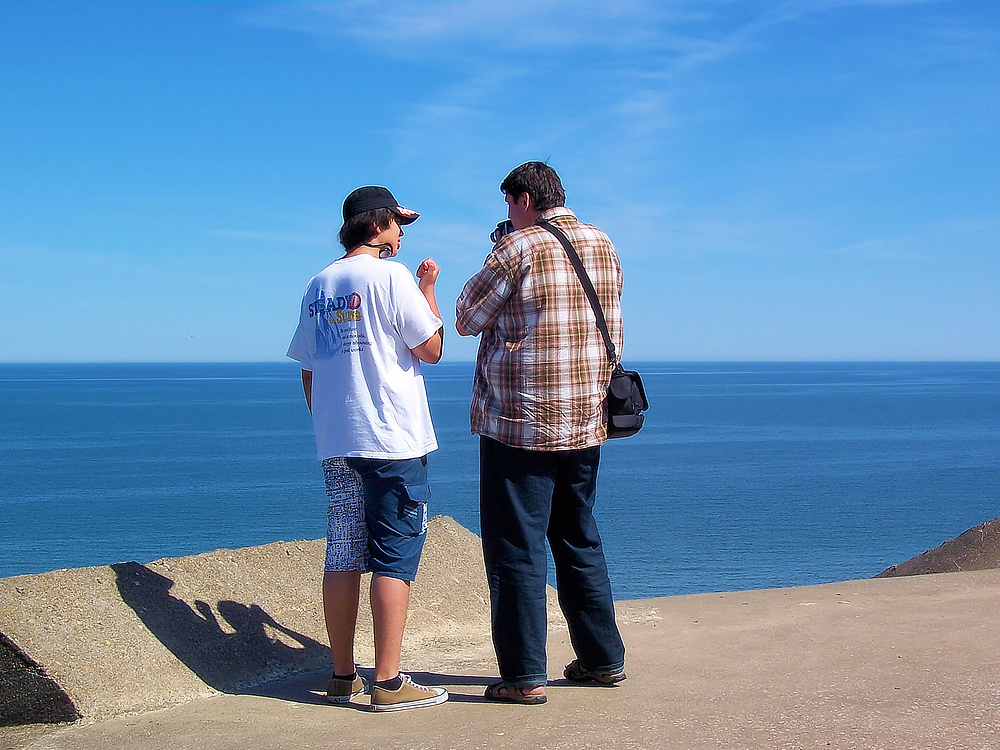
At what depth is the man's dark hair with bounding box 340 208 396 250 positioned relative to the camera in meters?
3.98

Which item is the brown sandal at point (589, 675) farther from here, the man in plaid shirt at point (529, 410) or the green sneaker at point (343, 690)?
the green sneaker at point (343, 690)

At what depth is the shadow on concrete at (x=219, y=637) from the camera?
4258 millimetres

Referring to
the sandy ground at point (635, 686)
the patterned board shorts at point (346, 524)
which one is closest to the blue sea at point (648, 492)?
the sandy ground at point (635, 686)

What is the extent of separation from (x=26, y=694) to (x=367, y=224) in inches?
85.7

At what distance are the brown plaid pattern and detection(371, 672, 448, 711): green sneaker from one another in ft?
3.30

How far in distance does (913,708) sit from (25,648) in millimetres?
3279

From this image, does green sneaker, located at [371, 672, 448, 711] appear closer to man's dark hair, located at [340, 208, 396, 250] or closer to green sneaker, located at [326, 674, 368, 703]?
green sneaker, located at [326, 674, 368, 703]

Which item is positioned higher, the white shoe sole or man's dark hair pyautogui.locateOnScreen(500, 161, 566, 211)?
man's dark hair pyautogui.locateOnScreen(500, 161, 566, 211)

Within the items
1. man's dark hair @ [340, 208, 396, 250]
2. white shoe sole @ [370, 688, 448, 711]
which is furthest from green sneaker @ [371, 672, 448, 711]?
man's dark hair @ [340, 208, 396, 250]

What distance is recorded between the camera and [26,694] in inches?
147

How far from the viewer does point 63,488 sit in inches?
1911

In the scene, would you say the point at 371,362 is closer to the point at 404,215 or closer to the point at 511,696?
the point at 404,215

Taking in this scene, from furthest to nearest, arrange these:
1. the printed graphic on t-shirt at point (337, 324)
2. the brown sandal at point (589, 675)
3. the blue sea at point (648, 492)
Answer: the blue sea at point (648, 492)
the brown sandal at point (589, 675)
the printed graphic on t-shirt at point (337, 324)

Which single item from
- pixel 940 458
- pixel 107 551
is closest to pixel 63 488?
pixel 107 551
